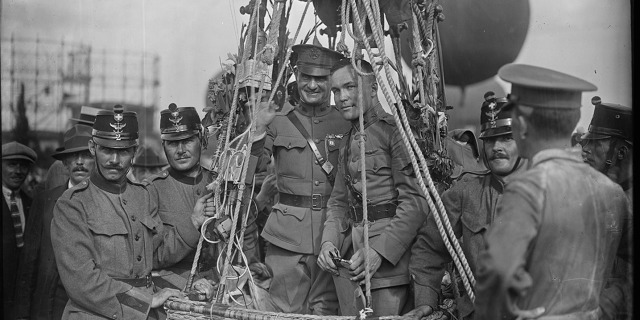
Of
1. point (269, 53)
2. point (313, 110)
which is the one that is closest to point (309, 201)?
point (313, 110)

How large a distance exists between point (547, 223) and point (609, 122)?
52.1 inches

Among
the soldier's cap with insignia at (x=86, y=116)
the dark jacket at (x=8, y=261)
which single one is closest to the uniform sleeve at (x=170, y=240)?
the dark jacket at (x=8, y=261)

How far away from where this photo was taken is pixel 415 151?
13.7 ft

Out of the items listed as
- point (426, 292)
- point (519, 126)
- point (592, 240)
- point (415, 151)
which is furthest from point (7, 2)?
point (592, 240)

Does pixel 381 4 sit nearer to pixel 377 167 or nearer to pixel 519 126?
pixel 377 167

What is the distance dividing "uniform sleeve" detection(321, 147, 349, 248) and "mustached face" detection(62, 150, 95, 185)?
2083 mm

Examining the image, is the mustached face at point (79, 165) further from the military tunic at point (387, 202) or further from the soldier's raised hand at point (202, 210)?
the military tunic at point (387, 202)

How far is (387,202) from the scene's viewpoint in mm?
4480

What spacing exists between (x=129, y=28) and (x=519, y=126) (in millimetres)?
5529

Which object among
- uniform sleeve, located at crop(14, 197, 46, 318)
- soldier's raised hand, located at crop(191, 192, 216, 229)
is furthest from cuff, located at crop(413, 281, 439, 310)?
uniform sleeve, located at crop(14, 197, 46, 318)

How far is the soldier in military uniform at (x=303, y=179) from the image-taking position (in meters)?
4.92

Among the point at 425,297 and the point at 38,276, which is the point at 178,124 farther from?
the point at 425,297

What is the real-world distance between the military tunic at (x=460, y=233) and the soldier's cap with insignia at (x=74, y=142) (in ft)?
9.52

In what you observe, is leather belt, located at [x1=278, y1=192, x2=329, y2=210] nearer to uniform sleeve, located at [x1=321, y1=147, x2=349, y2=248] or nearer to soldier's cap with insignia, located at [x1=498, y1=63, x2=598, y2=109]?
uniform sleeve, located at [x1=321, y1=147, x2=349, y2=248]
